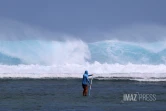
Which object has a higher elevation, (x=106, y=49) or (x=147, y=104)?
(x=106, y=49)

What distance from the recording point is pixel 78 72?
53969 mm

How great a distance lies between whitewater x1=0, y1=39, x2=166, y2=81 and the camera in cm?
5378

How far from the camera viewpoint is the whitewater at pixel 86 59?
2117 inches

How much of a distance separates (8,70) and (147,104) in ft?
112

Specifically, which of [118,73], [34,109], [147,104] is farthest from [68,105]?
[118,73]

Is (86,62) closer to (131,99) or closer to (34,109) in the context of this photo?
(131,99)

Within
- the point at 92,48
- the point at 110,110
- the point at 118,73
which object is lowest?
the point at 110,110

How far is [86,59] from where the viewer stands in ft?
193
